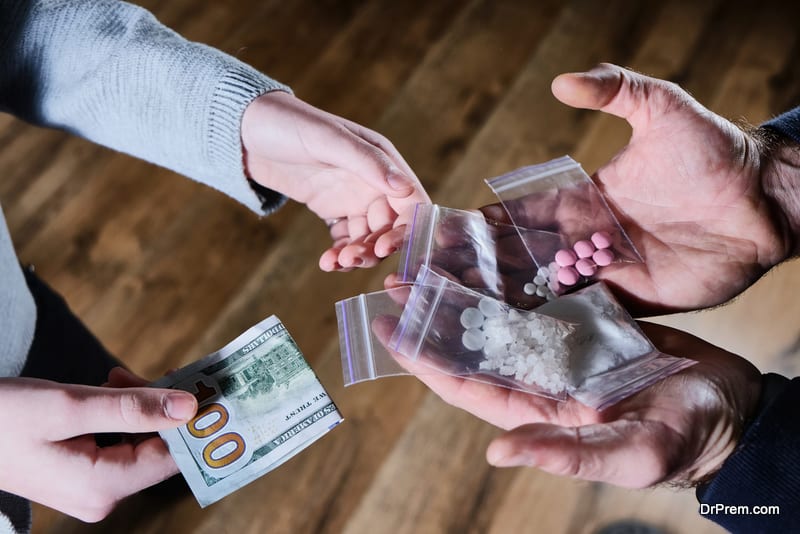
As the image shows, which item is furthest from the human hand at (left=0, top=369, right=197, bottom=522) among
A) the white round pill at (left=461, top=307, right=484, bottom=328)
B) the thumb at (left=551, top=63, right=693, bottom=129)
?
the thumb at (left=551, top=63, right=693, bottom=129)

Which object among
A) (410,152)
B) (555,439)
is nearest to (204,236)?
(410,152)

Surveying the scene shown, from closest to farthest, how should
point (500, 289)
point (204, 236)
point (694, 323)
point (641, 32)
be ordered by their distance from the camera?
point (500, 289)
point (694, 323)
point (204, 236)
point (641, 32)

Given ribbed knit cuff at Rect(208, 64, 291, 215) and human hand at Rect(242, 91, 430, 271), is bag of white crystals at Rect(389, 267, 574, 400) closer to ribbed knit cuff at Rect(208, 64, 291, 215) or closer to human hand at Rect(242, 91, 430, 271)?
human hand at Rect(242, 91, 430, 271)

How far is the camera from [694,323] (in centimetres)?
132

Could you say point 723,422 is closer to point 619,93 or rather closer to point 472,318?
point 472,318

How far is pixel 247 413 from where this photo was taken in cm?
81

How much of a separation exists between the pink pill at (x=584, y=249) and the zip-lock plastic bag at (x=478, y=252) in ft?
0.09

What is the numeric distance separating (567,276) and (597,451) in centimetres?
31

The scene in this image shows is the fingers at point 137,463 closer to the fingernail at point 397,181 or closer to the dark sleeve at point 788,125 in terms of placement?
the fingernail at point 397,181

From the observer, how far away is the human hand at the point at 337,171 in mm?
807

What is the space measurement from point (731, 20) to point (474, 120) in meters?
0.75

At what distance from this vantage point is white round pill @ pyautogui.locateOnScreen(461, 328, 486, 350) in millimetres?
788

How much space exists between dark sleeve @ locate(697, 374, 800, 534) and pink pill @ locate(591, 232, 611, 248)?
0.88 ft

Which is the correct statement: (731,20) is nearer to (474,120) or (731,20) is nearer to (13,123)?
(474,120)
